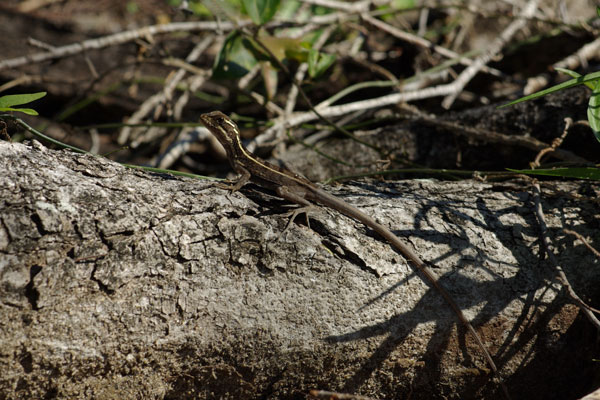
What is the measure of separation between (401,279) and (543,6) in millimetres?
5461

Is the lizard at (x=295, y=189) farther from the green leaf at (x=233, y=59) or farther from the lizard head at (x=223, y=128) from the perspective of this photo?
the green leaf at (x=233, y=59)

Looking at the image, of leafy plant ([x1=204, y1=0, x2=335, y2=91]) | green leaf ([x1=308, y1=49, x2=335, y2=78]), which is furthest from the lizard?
green leaf ([x1=308, y1=49, x2=335, y2=78])

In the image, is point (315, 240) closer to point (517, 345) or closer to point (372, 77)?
point (517, 345)

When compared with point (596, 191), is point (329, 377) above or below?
below

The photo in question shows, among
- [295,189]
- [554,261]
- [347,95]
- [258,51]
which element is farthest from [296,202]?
[347,95]

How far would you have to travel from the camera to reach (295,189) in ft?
9.53

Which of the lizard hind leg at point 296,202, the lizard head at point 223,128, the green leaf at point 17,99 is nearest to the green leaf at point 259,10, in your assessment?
the lizard head at point 223,128

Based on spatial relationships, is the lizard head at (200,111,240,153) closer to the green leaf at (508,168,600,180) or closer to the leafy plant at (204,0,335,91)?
the leafy plant at (204,0,335,91)

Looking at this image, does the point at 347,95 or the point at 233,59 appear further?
the point at 347,95

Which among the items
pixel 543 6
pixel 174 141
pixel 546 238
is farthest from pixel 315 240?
pixel 543 6

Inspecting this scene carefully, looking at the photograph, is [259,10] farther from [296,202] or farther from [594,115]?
[594,115]

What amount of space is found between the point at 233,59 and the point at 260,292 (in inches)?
95.2

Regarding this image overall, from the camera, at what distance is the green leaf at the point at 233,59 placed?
3920mm

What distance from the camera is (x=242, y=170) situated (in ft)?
12.0
